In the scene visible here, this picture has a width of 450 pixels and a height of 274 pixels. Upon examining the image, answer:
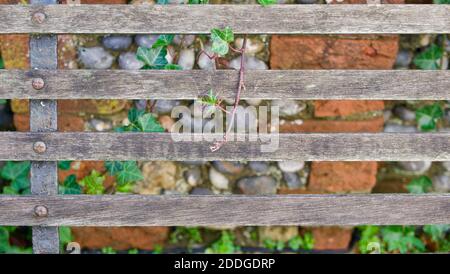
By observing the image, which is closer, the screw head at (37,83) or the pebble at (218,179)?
the screw head at (37,83)

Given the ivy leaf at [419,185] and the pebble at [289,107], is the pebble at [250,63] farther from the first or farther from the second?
the ivy leaf at [419,185]

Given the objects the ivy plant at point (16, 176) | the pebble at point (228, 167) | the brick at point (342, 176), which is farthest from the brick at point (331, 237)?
the ivy plant at point (16, 176)

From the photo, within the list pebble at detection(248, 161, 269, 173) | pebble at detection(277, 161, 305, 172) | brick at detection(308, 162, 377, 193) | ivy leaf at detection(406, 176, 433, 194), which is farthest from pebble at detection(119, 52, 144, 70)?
ivy leaf at detection(406, 176, 433, 194)

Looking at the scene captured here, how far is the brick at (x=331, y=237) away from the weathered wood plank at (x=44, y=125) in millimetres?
1118

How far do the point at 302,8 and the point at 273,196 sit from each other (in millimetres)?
661

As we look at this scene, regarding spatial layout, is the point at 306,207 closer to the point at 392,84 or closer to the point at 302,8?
the point at 392,84

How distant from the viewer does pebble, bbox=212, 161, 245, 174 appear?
2.36 m

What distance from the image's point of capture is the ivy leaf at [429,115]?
89.9 inches

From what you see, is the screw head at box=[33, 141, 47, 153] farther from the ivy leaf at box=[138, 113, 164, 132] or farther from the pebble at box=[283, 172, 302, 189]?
the pebble at box=[283, 172, 302, 189]

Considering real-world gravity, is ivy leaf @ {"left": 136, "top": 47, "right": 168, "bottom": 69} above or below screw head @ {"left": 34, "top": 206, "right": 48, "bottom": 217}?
above

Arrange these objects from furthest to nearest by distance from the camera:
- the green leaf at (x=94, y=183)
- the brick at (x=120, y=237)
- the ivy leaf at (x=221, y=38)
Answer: the brick at (x=120, y=237) < the green leaf at (x=94, y=183) < the ivy leaf at (x=221, y=38)

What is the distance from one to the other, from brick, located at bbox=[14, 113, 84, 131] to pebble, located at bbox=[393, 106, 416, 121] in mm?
1357

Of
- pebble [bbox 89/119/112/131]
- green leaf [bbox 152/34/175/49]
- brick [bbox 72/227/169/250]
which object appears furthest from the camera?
brick [bbox 72/227/169/250]
